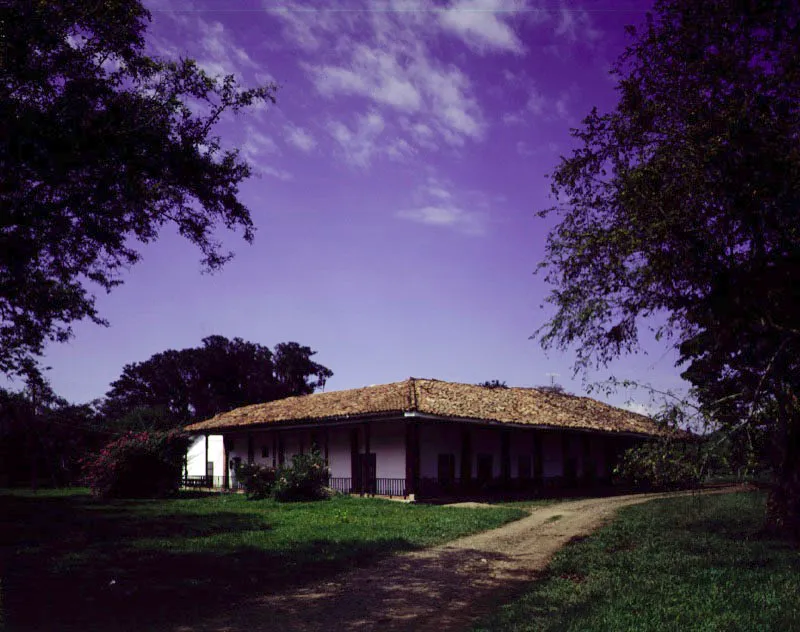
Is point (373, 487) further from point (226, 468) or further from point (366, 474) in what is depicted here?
point (226, 468)

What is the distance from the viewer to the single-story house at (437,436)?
→ 24.3 meters

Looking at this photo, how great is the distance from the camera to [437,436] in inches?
992

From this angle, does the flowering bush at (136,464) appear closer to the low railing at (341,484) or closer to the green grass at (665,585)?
the low railing at (341,484)

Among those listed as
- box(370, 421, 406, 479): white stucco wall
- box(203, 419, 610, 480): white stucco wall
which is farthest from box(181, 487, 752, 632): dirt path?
box(203, 419, 610, 480): white stucco wall

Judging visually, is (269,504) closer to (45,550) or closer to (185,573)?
(45,550)

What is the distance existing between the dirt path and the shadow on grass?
579 mm

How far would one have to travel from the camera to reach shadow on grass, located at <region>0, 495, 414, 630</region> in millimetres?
7102

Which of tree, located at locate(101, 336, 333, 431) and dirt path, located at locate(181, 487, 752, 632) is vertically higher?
tree, located at locate(101, 336, 333, 431)

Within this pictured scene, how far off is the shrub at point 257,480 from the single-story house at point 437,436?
3053mm

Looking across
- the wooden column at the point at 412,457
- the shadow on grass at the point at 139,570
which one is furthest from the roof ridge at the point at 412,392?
the shadow on grass at the point at 139,570

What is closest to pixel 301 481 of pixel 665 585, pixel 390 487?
pixel 390 487

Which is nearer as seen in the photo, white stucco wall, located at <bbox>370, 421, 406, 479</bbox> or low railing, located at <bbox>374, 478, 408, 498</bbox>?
low railing, located at <bbox>374, 478, 408, 498</bbox>

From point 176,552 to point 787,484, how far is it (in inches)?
479

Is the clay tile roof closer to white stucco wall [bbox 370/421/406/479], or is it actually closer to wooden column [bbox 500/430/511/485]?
white stucco wall [bbox 370/421/406/479]
